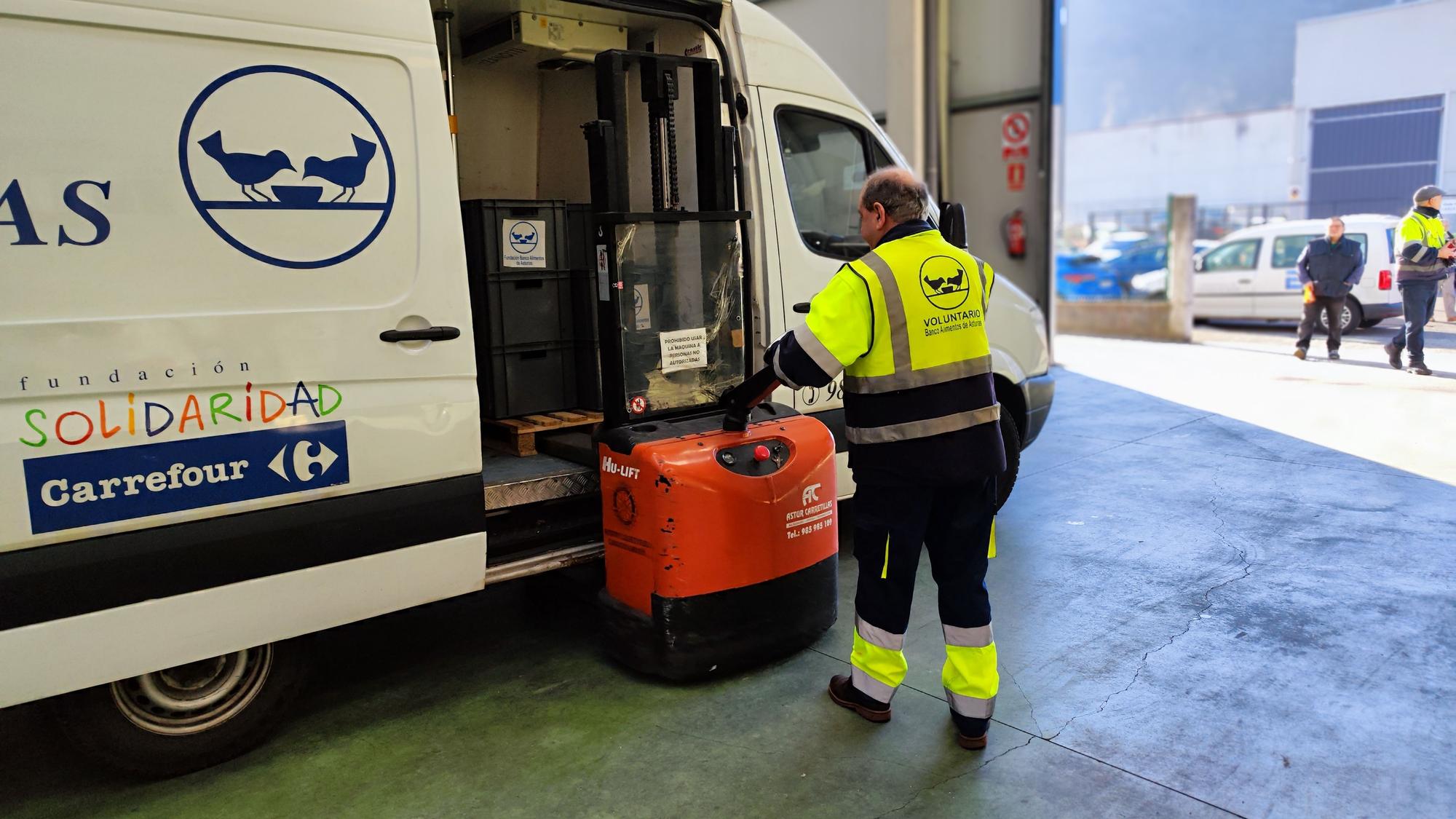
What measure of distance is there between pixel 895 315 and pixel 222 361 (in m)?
1.92

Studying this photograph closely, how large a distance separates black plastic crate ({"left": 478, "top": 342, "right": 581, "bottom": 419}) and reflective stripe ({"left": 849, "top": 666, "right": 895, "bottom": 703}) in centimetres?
194

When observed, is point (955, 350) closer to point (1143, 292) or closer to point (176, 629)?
point (176, 629)

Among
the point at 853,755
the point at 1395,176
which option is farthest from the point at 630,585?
the point at 1395,176

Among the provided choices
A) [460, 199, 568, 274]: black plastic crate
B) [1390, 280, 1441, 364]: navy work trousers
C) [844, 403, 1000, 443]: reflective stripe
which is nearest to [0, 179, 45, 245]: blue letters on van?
[460, 199, 568, 274]: black plastic crate

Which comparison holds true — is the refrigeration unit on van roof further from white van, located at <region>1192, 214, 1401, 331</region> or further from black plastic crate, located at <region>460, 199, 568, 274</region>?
white van, located at <region>1192, 214, 1401, 331</region>

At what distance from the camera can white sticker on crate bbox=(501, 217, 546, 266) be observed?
4.24 meters

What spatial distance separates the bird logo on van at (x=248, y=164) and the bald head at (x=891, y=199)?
1.73 meters

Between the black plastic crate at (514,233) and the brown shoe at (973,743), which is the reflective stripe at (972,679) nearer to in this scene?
the brown shoe at (973,743)

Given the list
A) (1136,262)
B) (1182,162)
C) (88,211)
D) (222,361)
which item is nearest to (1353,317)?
(1136,262)

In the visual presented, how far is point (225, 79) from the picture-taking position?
275cm

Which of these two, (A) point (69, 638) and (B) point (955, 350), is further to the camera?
(B) point (955, 350)

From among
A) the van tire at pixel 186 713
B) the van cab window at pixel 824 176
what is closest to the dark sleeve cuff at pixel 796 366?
the van cab window at pixel 824 176

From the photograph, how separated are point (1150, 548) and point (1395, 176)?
12339mm

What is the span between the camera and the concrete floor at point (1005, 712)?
9.22ft
